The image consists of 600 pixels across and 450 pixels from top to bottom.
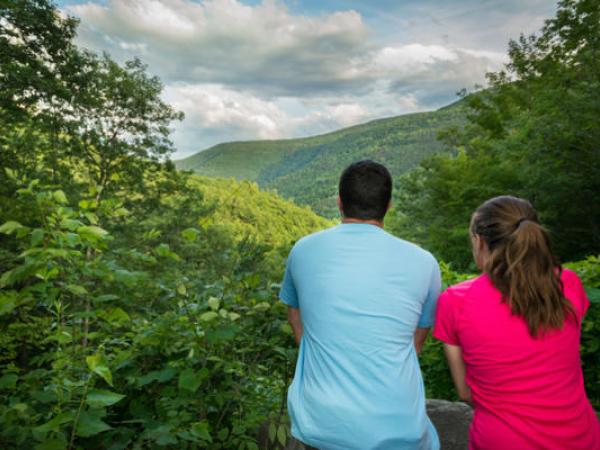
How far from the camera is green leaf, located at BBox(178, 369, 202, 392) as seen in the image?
6.07 feet

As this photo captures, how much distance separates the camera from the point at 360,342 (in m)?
1.59

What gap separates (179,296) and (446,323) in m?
1.27

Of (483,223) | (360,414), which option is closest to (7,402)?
(360,414)

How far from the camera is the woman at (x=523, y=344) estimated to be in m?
1.64

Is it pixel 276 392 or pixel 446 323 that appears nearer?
pixel 446 323

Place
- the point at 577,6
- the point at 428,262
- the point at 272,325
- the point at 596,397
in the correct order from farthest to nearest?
the point at 577,6
the point at 596,397
the point at 272,325
the point at 428,262

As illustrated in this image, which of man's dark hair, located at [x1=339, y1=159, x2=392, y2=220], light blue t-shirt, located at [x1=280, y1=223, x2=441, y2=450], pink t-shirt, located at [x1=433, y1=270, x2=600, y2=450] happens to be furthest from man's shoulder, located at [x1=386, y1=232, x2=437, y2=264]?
pink t-shirt, located at [x1=433, y1=270, x2=600, y2=450]

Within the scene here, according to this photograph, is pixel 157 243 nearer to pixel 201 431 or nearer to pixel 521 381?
pixel 201 431

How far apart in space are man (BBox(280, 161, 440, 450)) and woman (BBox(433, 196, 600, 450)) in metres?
0.21

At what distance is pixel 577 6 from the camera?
19.5m

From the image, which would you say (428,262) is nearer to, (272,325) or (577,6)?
(272,325)

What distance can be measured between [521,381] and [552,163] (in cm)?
1546

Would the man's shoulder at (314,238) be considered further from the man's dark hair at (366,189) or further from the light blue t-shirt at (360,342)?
the man's dark hair at (366,189)

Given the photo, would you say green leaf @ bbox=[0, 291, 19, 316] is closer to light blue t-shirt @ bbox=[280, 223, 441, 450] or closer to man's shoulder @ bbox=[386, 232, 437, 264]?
light blue t-shirt @ bbox=[280, 223, 441, 450]
